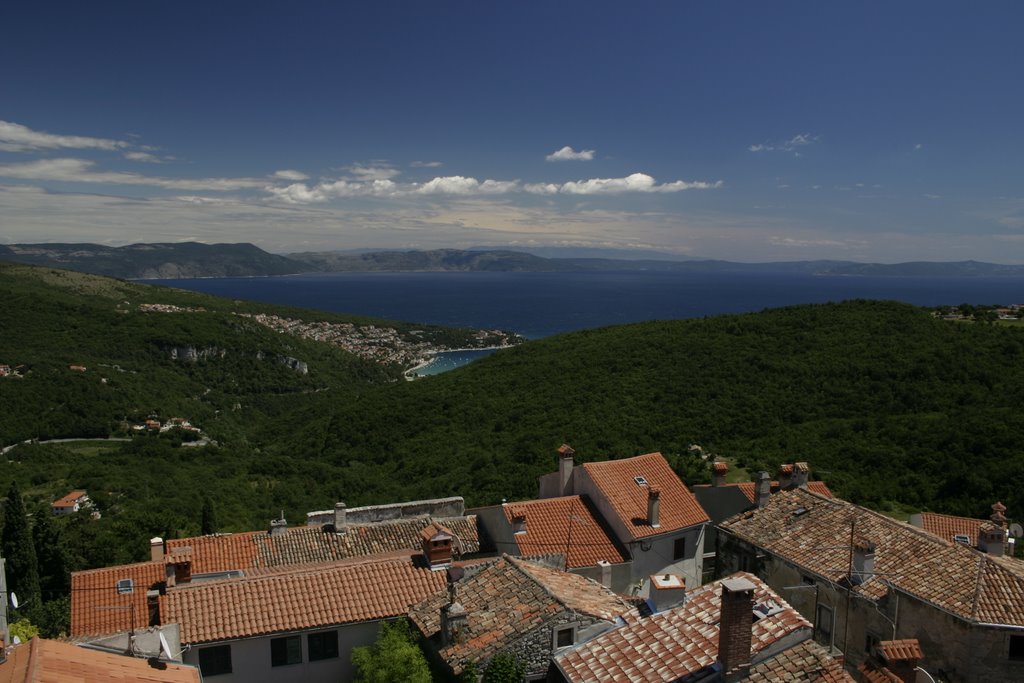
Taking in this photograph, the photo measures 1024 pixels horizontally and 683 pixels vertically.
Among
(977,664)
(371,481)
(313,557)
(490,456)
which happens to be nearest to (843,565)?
(977,664)

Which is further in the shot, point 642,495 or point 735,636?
point 642,495

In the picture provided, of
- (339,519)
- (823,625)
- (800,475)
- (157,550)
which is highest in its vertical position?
(800,475)

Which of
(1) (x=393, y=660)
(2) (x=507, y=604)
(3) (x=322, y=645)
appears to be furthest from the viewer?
(3) (x=322, y=645)

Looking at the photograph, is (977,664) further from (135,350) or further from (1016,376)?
(135,350)

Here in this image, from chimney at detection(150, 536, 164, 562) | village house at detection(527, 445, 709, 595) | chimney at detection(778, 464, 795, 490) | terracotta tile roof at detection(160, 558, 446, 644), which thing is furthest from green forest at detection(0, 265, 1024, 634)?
terracotta tile roof at detection(160, 558, 446, 644)

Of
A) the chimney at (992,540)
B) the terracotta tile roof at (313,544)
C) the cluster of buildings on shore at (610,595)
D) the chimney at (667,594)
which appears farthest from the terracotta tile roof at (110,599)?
the chimney at (992,540)

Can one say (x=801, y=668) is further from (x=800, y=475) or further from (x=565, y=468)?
(x=565, y=468)

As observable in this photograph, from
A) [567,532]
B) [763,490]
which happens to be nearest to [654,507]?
[567,532]
